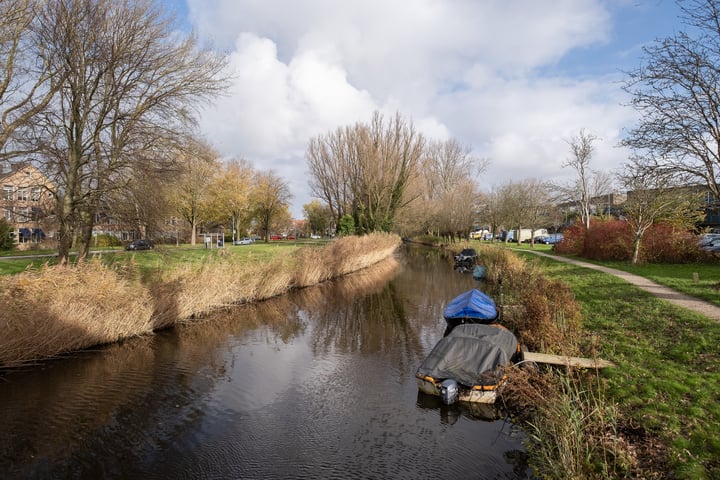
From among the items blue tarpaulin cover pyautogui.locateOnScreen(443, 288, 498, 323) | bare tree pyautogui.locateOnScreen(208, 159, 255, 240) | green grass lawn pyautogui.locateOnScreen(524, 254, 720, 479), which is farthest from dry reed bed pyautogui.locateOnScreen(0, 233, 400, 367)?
bare tree pyautogui.locateOnScreen(208, 159, 255, 240)

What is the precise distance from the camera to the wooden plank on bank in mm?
8836

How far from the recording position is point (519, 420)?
8328 mm

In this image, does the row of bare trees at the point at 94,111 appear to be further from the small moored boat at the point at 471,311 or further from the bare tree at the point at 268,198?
the bare tree at the point at 268,198

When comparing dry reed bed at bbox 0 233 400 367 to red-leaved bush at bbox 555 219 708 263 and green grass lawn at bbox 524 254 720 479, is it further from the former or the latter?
red-leaved bush at bbox 555 219 708 263

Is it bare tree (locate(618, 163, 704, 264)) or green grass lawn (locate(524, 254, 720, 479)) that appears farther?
bare tree (locate(618, 163, 704, 264))

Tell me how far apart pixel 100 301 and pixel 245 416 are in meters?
6.58

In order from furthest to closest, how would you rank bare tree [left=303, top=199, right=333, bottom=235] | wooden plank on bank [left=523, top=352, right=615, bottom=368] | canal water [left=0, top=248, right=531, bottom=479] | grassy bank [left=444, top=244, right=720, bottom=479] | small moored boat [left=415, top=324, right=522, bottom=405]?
bare tree [left=303, top=199, right=333, bottom=235] < wooden plank on bank [left=523, top=352, right=615, bottom=368] < small moored boat [left=415, top=324, right=522, bottom=405] < canal water [left=0, top=248, right=531, bottom=479] < grassy bank [left=444, top=244, right=720, bottom=479]

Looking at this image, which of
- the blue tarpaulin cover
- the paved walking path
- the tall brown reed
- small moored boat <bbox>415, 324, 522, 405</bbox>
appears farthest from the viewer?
the blue tarpaulin cover

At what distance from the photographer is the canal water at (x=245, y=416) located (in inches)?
268

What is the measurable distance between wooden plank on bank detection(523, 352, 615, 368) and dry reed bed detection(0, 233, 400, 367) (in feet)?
37.0

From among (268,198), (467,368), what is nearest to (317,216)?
(268,198)

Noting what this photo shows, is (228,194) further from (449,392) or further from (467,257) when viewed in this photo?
(449,392)

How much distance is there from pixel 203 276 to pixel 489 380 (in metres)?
11.5

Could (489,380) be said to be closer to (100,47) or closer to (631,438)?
(631,438)
